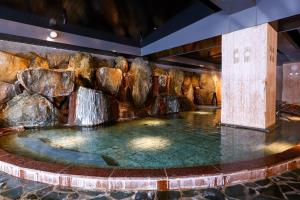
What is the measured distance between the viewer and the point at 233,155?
313 centimetres

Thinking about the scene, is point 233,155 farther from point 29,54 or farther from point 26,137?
point 29,54

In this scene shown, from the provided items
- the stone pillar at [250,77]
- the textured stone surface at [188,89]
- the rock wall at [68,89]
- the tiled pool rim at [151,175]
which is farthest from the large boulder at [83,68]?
the textured stone surface at [188,89]

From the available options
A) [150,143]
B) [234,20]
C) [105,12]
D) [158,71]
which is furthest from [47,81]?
[158,71]

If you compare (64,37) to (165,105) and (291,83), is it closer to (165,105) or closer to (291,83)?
(165,105)

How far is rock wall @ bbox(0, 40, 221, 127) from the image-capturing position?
18.9 ft

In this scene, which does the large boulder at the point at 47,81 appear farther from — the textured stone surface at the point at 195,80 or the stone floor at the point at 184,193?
the textured stone surface at the point at 195,80

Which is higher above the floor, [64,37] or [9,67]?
[64,37]

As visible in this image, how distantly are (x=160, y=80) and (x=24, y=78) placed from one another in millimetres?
5789

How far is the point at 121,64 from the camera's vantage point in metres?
8.88

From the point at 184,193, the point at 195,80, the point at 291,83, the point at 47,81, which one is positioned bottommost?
the point at 184,193

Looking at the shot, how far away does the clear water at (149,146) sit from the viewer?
9.89 ft

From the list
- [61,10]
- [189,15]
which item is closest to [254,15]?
[189,15]

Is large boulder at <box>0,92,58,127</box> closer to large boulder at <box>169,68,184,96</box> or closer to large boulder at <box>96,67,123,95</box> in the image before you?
large boulder at <box>96,67,123,95</box>

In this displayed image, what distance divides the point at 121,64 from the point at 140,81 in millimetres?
1146
